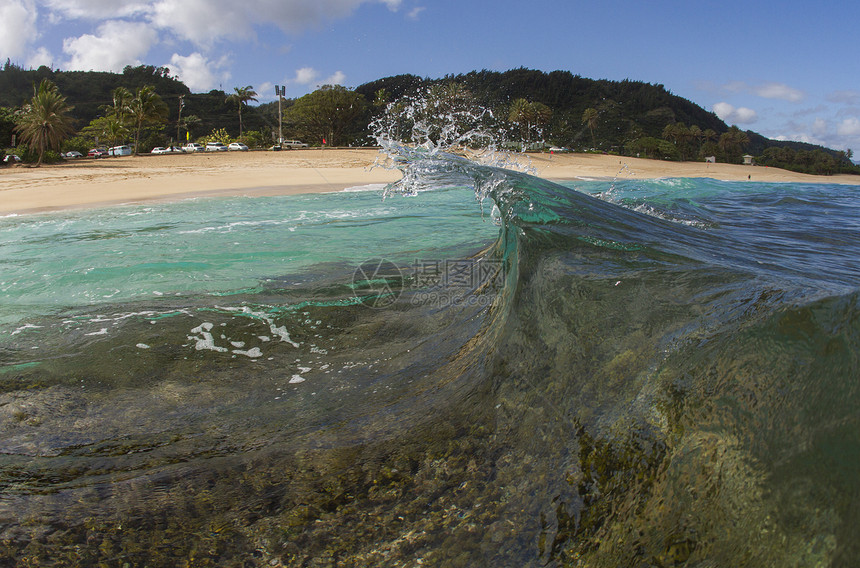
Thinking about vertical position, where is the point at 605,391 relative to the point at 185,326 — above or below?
above

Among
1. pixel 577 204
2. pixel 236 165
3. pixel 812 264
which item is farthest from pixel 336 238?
Answer: pixel 236 165

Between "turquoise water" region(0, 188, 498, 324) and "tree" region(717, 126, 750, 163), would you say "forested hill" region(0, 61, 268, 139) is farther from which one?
"turquoise water" region(0, 188, 498, 324)

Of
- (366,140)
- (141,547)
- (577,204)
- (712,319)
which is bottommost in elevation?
(141,547)

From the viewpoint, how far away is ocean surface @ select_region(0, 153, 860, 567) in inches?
60.6

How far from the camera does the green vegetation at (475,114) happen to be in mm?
32906

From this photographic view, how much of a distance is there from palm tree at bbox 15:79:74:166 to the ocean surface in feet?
90.8

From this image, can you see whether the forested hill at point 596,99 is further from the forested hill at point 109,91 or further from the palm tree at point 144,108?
the forested hill at point 109,91

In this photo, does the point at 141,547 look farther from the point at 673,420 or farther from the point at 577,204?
the point at 577,204

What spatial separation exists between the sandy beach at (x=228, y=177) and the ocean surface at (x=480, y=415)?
10984mm

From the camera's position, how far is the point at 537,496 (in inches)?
71.8

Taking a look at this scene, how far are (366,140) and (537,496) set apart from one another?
4654 centimetres

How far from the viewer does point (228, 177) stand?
729 inches

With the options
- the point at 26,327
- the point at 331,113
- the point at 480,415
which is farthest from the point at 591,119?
the point at 480,415

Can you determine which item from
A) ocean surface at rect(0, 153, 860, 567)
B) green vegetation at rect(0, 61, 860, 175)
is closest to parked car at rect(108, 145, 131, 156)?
green vegetation at rect(0, 61, 860, 175)
